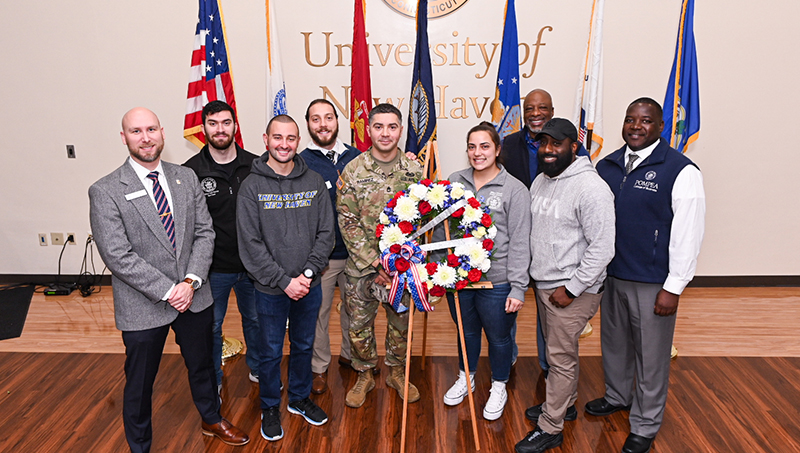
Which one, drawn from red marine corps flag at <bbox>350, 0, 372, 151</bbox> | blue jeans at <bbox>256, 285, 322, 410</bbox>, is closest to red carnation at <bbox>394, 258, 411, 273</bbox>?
blue jeans at <bbox>256, 285, 322, 410</bbox>

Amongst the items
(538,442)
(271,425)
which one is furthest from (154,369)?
(538,442)

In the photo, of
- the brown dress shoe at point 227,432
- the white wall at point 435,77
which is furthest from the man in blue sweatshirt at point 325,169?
the white wall at point 435,77

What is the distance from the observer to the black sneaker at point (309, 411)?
3012 mm

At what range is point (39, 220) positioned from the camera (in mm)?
5492

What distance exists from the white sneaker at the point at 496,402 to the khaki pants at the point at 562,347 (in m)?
0.35

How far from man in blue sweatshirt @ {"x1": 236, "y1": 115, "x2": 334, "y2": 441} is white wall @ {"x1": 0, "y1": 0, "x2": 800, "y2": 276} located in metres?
2.68

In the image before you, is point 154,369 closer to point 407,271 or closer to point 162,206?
point 162,206

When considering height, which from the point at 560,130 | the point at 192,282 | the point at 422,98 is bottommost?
the point at 192,282

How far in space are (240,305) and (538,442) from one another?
214 cm

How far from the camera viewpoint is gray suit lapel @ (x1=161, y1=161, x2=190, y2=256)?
2.53 meters

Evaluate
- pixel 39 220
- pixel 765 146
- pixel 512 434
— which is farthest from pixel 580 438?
pixel 39 220

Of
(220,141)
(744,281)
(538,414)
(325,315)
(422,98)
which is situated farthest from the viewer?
(744,281)

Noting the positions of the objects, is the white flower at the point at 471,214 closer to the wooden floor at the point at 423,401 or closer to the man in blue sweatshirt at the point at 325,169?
the man in blue sweatshirt at the point at 325,169

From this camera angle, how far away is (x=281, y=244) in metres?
2.74
